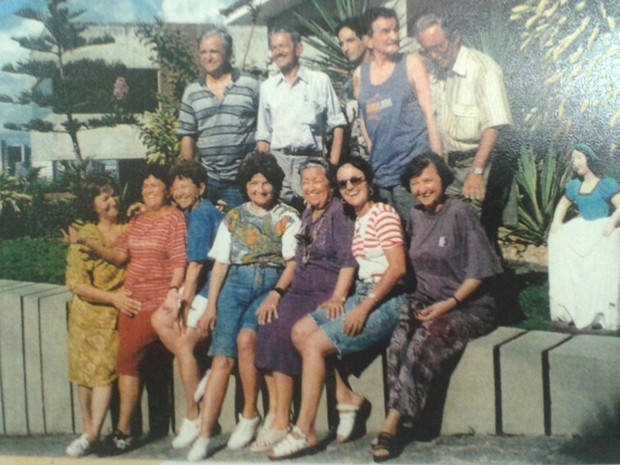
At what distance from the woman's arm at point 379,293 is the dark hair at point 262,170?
0.79 metres

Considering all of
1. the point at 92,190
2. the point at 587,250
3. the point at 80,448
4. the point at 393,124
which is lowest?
the point at 80,448

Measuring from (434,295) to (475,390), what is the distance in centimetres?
56

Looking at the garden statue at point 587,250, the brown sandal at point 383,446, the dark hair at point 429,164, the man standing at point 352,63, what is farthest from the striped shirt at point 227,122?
the garden statue at point 587,250

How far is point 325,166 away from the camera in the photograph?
477cm

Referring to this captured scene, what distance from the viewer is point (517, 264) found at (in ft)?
15.5

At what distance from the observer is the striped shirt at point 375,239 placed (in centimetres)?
459

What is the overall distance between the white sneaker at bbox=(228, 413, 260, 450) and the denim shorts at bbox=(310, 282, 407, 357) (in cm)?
69

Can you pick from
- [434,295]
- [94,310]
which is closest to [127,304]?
[94,310]

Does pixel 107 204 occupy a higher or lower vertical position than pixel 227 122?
lower

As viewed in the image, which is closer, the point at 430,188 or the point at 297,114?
the point at 430,188

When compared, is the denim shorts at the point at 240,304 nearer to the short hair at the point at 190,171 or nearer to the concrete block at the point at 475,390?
the short hair at the point at 190,171

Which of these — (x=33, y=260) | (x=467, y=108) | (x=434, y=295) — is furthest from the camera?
(x=33, y=260)

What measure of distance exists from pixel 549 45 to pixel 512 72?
0.84 ft

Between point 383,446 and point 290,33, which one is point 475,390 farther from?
point 290,33
